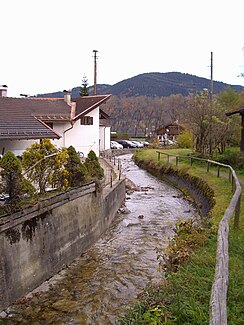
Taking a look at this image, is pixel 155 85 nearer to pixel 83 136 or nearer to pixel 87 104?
pixel 87 104

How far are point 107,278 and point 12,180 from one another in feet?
11.9

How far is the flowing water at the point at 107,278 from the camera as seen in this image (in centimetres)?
815

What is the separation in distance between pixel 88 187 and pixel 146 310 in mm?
7986

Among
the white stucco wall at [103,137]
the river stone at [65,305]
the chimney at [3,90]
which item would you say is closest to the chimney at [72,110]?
the chimney at [3,90]

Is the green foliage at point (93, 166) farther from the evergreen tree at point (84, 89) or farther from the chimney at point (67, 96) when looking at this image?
the evergreen tree at point (84, 89)

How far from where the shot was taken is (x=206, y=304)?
17.0 ft

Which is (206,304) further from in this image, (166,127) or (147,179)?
(166,127)

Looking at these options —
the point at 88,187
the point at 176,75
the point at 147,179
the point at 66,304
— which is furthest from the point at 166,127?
the point at 176,75

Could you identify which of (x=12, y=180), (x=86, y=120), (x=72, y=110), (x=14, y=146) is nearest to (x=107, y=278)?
(x=12, y=180)

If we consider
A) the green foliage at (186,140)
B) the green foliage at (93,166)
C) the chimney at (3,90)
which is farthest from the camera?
the green foliage at (186,140)

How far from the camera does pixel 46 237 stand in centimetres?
1012

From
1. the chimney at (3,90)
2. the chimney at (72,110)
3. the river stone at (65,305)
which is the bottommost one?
the river stone at (65,305)

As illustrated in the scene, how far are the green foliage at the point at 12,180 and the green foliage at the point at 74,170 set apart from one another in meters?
3.04

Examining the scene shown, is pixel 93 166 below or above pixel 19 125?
below
